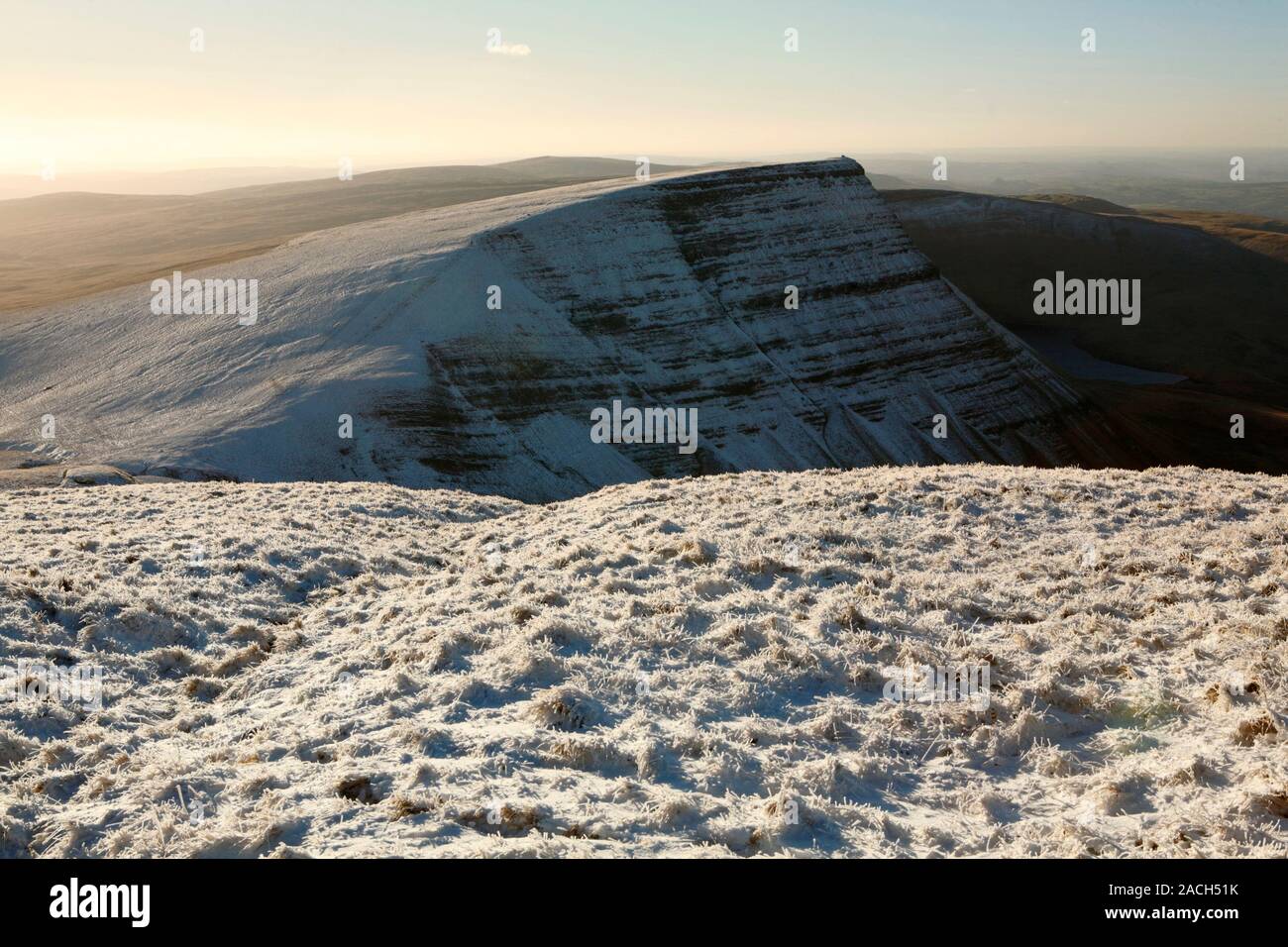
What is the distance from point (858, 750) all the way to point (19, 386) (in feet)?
152

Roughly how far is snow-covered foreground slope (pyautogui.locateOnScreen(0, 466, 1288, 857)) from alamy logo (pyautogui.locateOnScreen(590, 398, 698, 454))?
2585 cm

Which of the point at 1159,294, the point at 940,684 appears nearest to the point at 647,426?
the point at 940,684

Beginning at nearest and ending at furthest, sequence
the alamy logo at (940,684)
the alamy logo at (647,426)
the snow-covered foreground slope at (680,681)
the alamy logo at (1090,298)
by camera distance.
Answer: the snow-covered foreground slope at (680,681) → the alamy logo at (940,684) → the alamy logo at (647,426) → the alamy logo at (1090,298)

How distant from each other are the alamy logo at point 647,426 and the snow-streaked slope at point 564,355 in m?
0.56

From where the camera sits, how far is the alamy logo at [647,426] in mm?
43375


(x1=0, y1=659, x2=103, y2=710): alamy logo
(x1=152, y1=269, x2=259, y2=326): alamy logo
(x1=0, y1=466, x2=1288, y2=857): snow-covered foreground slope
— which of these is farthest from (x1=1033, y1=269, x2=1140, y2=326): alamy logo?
(x1=0, y1=659, x2=103, y2=710): alamy logo

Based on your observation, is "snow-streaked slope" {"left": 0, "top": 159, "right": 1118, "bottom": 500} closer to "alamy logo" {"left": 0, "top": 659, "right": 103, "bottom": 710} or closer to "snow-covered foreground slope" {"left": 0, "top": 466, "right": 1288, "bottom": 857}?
"snow-covered foreground slope" {"left": 0, "top": 466, "right": 1288, "bottom": 857}

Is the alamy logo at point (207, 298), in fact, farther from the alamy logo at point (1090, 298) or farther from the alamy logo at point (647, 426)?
the alamy logo at point (1090, 298)

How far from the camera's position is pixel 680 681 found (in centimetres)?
1010

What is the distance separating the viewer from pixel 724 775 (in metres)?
8.09
